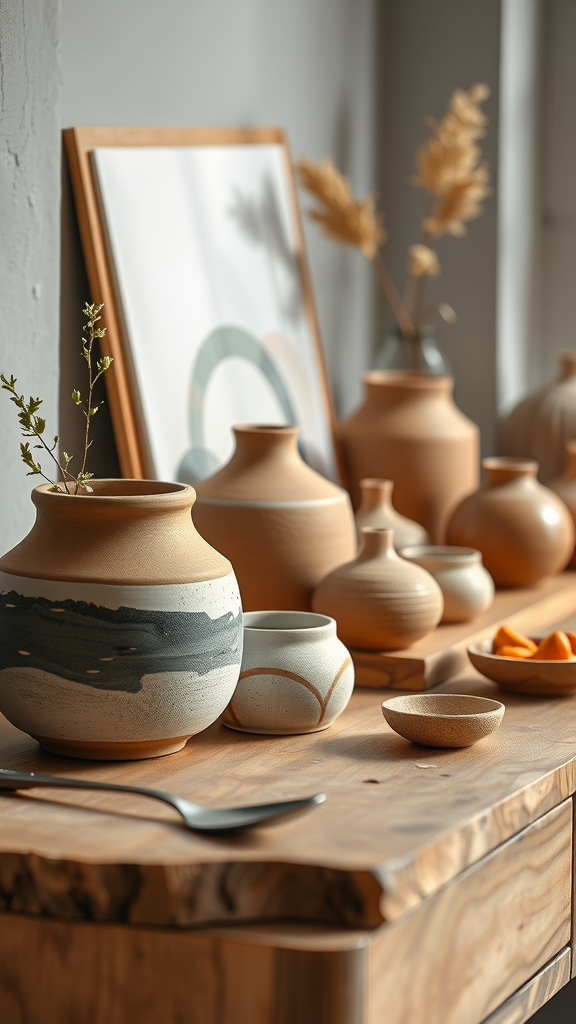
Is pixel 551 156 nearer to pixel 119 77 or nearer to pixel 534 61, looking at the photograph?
pixel 534 61

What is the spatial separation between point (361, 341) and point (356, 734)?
1.14 m

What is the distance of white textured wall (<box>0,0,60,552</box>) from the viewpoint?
3.99 ft

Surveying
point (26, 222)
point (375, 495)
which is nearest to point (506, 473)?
point (375, 495)

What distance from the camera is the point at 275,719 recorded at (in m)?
1.09

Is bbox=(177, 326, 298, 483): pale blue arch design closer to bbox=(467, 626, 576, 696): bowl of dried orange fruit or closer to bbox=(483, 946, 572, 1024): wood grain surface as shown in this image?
bbox=(467, 626, 576, 696): bowl of dried orange fruit

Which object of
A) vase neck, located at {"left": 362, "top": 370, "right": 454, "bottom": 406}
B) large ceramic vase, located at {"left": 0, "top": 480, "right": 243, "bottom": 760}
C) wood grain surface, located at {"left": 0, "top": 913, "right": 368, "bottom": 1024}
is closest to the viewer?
wood grain surface, located at {"left": 0, "top": 913, "right": 368, "bottom": 1024}

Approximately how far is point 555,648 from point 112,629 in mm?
510

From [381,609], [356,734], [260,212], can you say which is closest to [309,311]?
[260,212]

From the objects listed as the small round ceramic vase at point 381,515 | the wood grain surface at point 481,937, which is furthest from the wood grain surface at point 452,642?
the wood grain surface at point 481,937

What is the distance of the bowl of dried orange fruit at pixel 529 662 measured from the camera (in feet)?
4.02

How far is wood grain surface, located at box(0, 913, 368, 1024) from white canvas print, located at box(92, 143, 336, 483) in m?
0.73

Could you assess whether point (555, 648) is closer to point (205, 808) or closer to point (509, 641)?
point (509, 641)

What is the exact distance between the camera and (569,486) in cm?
188

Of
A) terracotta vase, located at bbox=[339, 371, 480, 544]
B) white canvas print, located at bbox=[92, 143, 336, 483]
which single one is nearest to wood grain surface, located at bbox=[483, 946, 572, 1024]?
white canvas print, located at bbox=[92, 143, 336, 483]
